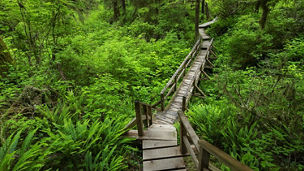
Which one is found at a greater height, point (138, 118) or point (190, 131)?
point (190, 131)

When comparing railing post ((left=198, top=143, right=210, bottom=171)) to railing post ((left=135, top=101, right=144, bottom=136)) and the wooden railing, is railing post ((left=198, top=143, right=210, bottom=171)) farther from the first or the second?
the wooden railing

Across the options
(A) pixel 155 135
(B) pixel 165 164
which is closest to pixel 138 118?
(A) pixel 155 135

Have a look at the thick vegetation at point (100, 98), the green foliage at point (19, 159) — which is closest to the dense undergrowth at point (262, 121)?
the thick vegetation at point (100, 98)

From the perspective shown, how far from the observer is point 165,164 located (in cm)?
378

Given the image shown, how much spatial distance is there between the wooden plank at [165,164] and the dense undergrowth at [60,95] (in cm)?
35

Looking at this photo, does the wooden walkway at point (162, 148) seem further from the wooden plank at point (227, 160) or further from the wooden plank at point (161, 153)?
the wooden plank at point (227, 160)

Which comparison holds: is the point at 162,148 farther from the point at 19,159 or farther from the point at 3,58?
the point at 3,58

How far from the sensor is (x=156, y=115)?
6.77 m

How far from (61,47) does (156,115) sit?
5.71 meters

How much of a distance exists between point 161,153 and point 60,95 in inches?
165

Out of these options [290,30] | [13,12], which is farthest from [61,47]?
[290,30]

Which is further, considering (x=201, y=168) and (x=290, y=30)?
(x=290, y=30)

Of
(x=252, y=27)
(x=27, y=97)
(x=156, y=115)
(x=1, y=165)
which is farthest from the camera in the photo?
(x=252, y=27)

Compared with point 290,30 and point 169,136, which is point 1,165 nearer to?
point 169,136
